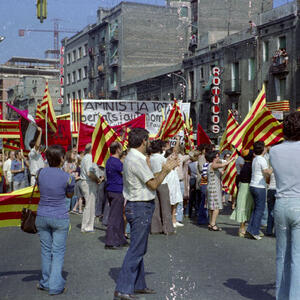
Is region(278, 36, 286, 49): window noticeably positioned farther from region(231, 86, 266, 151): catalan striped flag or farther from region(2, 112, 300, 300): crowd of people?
region(2, 112, 300, 300): crowd of people

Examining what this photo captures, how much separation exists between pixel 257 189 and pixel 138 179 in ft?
15.0

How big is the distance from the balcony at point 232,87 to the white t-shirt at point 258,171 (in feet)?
96.8

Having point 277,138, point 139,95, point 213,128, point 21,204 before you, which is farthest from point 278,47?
point 21,204

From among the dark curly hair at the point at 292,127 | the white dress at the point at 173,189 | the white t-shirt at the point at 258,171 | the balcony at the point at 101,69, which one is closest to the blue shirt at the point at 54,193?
the dark curly hair at the point at 292,127

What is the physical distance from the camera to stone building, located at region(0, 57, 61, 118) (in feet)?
281

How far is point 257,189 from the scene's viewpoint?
1005cm

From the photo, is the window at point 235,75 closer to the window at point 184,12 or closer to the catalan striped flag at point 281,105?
the catalan striped flag at point 281,105

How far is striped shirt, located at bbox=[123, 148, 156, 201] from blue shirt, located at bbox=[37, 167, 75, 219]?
30.1 inches

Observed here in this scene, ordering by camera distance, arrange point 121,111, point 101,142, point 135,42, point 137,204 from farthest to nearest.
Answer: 1. point 135,42
2. point 121,111
3. point 101,142
4. point 137,204

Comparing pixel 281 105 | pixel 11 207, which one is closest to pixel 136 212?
pixel 11 207

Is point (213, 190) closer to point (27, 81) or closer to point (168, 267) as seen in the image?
point (168, 267)

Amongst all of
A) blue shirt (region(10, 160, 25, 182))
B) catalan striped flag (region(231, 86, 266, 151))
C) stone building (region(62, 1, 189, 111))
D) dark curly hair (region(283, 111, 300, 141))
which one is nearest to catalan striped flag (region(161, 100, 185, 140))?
catalan striped flag (region(231, 86, 266, 151))

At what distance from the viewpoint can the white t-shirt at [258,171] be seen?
9.83 m

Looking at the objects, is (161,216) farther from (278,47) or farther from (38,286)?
(278,47)
